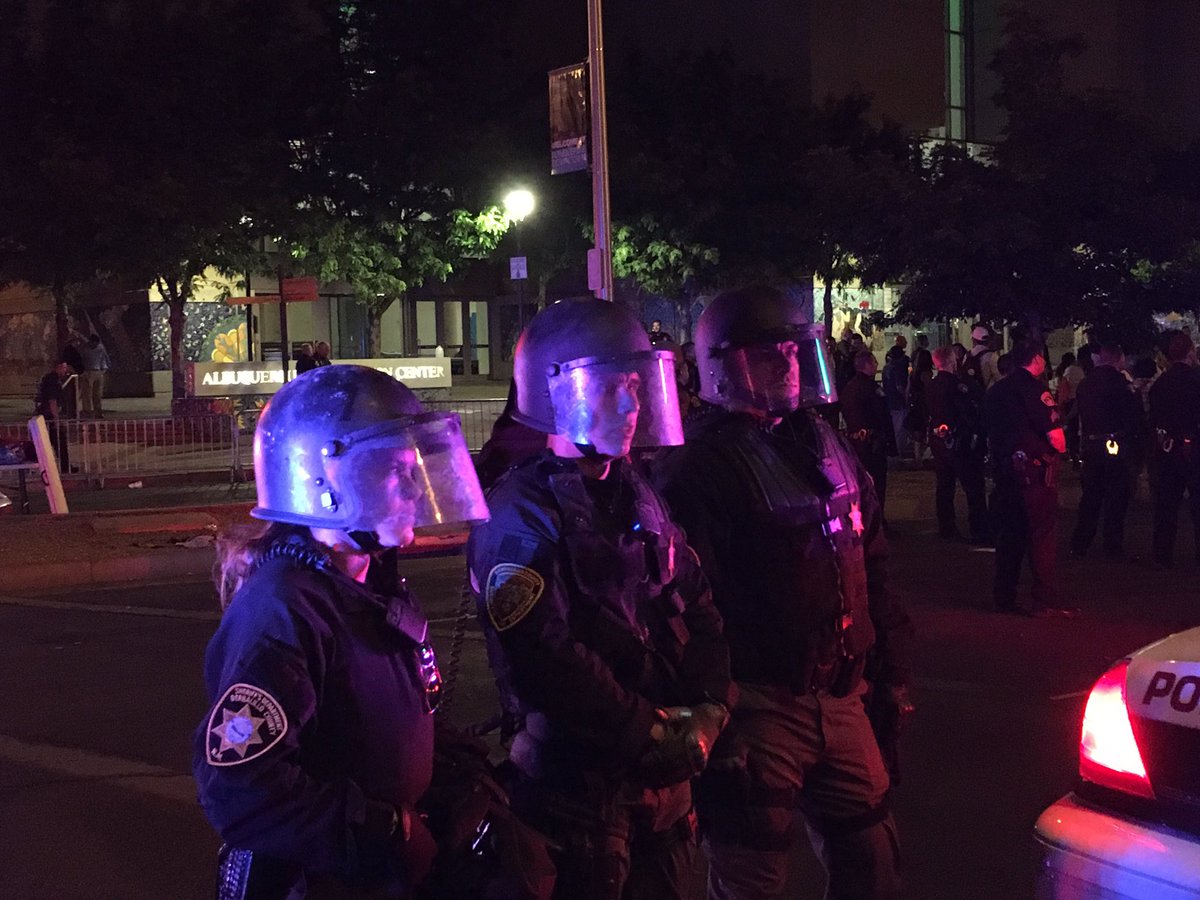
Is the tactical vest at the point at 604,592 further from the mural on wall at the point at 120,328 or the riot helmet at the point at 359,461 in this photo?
the mural on wall at the point at 120,328

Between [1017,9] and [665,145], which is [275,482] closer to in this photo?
[1017,9]

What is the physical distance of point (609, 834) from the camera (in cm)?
303

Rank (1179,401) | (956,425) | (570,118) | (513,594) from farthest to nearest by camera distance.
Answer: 1. (570,118)
2. (956,425)
3. (1179,401)
4. (513,594)

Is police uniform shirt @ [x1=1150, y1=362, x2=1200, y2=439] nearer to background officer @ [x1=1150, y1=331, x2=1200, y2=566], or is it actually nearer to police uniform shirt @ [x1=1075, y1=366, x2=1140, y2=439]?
background officer @ [x1=1150, y1=331, x2=1200, y2=566]

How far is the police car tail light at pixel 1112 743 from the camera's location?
320 cm

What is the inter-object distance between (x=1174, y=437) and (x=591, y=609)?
933 centimetres

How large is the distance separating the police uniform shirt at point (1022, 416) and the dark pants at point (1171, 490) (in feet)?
7.78

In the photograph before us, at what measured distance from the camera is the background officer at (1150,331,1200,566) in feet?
36.2

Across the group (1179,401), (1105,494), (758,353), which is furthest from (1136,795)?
(1105,494)

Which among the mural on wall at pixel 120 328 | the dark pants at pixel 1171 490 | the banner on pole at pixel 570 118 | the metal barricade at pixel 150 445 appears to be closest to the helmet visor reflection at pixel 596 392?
the dark pants at pixel 1171 490

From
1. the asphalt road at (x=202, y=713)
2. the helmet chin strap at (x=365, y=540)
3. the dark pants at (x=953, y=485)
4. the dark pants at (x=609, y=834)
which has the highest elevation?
the helmet chin strap at (x=365, y=540)

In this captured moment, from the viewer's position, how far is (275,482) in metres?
2.68

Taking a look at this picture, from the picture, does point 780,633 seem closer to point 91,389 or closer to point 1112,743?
point 1112,743

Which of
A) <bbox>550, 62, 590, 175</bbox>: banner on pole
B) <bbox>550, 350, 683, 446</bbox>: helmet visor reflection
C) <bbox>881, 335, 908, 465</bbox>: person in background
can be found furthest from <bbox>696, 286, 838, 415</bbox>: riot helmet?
<bbox>881, 335, 908, 465</bbox>: person in background
